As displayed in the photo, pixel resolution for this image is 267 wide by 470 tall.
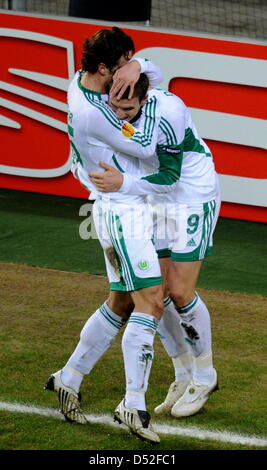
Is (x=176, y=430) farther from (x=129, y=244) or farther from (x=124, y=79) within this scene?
(x=124, y=79)

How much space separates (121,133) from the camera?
18.0 ft

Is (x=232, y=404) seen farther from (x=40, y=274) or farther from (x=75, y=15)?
(x=75, y=15)

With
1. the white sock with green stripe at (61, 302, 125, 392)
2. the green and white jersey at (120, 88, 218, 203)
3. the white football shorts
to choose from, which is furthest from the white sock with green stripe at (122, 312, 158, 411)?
the green and white jersey at (120, 88, 218, 203)

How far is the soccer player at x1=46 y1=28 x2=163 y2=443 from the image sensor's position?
5.49 m

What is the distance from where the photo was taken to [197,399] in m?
6.06

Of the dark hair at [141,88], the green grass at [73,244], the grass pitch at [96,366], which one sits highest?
the dark hair at [141,88]

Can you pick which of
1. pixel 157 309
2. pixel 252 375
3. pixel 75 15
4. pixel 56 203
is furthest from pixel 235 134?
pixel 157 309

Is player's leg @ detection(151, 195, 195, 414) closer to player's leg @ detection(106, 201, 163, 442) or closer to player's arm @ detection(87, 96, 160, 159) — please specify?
player's leg @ detection(106, 201, 163, 442)

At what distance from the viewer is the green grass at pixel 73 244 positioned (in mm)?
9062

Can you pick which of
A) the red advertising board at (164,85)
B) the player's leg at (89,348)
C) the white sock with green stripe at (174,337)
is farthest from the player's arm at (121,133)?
the red advertising board at (164,85)

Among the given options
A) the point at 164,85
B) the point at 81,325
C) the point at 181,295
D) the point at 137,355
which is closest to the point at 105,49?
the point at 181,295

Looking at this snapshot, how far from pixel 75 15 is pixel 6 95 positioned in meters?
1.61

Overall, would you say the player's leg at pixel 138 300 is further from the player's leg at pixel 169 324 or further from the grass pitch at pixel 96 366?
the player's leg at pixel 169 324

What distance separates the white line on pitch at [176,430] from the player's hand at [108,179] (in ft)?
4.28
